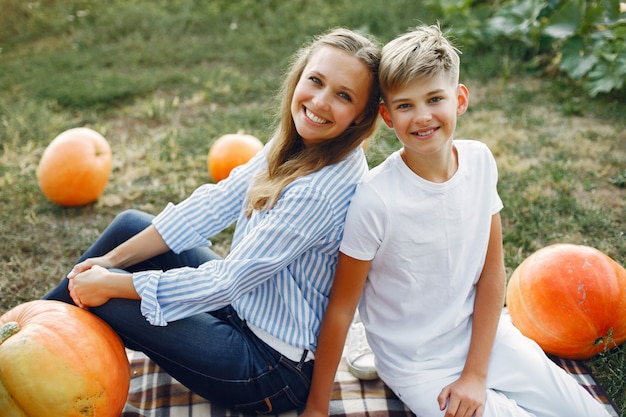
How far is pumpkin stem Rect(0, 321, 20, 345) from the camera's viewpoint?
1.98 meters

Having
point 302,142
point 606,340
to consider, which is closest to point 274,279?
point 302,142

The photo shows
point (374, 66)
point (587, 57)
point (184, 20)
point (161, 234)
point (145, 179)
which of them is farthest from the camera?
point (184, 20)

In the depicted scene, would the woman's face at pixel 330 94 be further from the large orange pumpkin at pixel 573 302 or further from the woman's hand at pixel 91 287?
the large orange pumpkin at pixel 573 302

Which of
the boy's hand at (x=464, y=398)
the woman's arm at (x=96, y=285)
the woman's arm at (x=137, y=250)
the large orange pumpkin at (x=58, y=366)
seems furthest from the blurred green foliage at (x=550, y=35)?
the large orange pumpkin at (x=58, y=366)

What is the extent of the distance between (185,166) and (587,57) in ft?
11.3

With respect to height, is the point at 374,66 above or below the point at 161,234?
above

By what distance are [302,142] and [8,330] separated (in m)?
1.22

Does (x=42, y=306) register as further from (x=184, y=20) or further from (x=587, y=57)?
(x=184, y=20)

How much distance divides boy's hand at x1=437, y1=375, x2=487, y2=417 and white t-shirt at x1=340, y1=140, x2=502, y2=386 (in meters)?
0.08

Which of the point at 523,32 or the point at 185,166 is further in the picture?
the point at 523,32

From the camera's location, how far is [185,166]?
438 centimetres

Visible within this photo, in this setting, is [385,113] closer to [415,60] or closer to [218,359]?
[415,60]

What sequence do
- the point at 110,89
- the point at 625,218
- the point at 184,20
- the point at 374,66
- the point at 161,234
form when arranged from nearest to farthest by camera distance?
the point at 374,66, the point at 161,234, the point at 625,218, the point at 110,89, the point at 184,20

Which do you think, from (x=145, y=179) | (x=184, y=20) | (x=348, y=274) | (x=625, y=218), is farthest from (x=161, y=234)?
(x=184, y=20)
